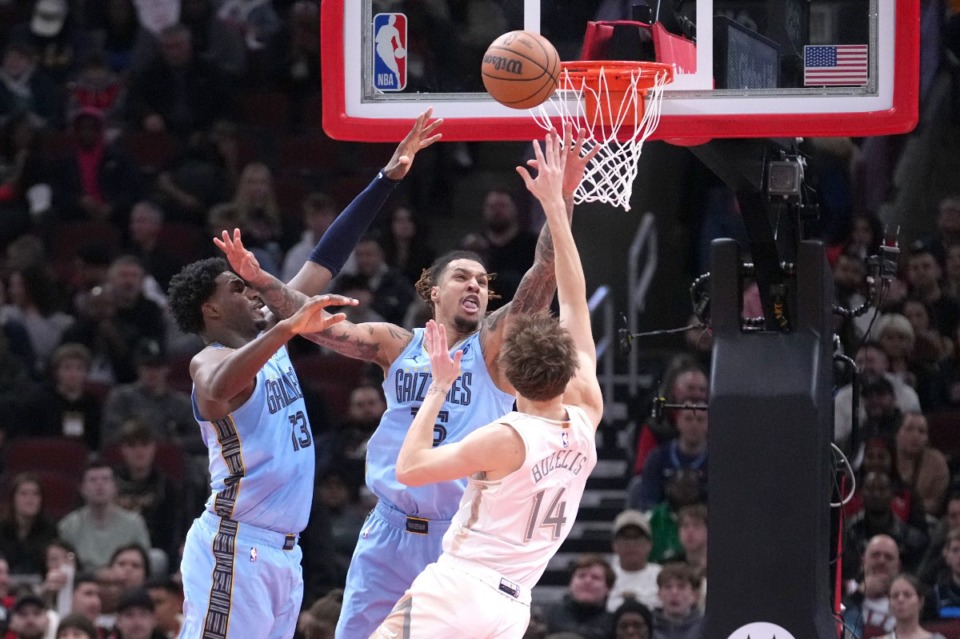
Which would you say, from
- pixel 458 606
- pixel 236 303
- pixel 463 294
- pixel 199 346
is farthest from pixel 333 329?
pixel 199 346

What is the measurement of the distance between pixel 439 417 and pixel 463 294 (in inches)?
19.6

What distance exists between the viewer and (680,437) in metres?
10.3

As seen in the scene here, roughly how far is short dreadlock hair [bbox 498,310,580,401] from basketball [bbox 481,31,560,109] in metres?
1.16

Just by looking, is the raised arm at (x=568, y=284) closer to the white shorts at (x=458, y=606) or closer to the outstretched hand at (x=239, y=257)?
the white shorts at (x=458, y=606)

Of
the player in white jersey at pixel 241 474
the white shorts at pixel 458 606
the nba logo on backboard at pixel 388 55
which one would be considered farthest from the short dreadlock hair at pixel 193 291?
the white shorts at pixel 458 606

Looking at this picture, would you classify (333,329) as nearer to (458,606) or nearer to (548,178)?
(548,178)

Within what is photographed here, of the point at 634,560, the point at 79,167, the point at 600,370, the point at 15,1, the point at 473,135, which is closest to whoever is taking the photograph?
the point at 473,135

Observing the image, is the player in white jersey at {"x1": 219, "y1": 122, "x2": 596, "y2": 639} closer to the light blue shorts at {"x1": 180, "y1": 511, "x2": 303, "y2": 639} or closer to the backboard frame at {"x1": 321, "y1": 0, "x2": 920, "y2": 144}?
the light blue shorts at {"x1": 180, "y1": 511, "x2": 303, "y2": 639}

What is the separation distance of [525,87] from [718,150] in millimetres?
1053

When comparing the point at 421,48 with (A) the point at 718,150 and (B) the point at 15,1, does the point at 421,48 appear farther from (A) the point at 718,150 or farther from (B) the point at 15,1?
(B) the point at 15,1

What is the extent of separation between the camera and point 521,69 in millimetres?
6184

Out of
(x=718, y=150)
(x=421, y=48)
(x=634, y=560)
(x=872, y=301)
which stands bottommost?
(x=634, y=560)

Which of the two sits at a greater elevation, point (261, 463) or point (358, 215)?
point (358, 215)

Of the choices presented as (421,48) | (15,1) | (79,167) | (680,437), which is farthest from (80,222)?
(421,48)
